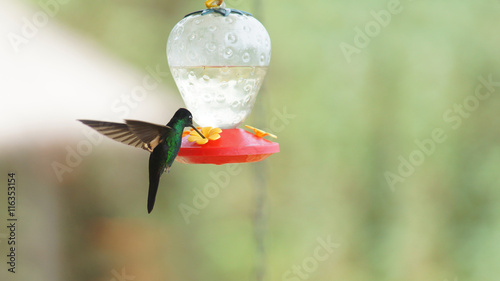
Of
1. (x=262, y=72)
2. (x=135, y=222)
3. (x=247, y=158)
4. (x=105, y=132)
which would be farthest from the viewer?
(x=135, y=222)

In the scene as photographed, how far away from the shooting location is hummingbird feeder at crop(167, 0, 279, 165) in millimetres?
1646

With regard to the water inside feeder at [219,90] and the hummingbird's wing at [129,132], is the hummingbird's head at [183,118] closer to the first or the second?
the hummingbird's wing at [129,132]

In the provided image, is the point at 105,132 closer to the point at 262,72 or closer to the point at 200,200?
the point at 262,72

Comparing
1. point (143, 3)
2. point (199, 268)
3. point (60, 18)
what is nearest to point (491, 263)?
point (199, 268)

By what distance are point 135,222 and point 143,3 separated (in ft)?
4.36

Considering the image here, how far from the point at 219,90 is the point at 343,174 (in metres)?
1.64

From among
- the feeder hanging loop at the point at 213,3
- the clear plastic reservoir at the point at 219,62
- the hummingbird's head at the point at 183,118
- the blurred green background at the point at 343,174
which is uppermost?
the feeder hanging loop at the point at 213,3

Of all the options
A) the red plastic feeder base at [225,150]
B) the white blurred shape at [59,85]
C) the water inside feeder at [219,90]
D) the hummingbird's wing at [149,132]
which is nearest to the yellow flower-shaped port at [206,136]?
the red plastic feeder base at [225,150]

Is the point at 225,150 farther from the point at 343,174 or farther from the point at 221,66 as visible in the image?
the point at 343,174

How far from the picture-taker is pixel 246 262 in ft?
10.9

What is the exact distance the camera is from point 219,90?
1.91 meters

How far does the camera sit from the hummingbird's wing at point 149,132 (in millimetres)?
1257

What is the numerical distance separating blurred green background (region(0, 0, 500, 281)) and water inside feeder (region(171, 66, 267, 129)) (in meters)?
1.18

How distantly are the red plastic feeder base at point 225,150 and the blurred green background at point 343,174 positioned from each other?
160 cm
